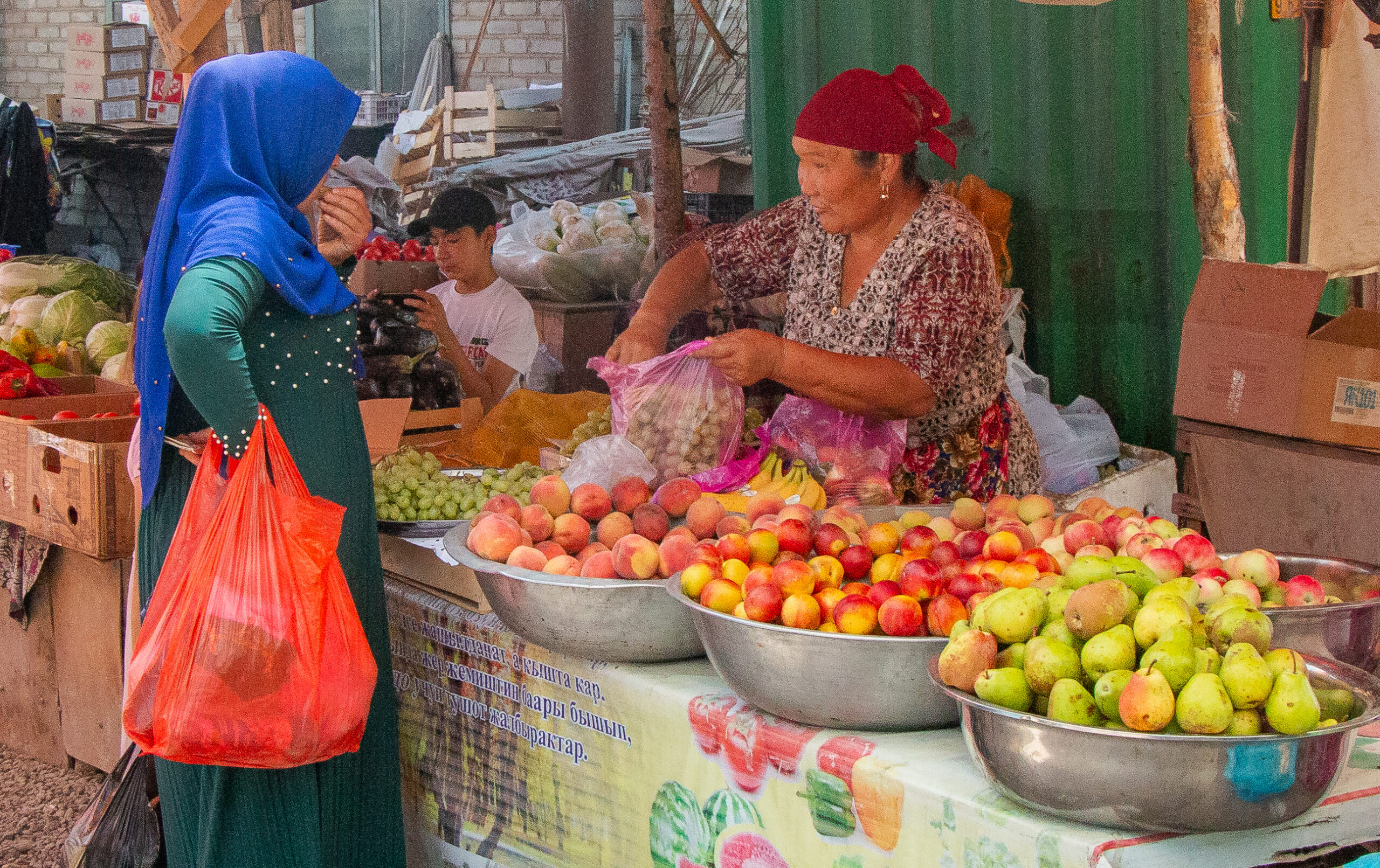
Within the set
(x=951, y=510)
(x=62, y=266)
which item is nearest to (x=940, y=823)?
(x=951, y=510)

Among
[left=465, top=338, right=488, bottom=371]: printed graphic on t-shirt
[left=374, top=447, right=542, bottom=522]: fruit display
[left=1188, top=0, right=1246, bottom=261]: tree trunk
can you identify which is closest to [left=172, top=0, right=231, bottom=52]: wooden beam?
[left=374, top=447, right=542, bottom=522]: fruit display

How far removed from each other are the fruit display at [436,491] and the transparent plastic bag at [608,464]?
0.19 metres

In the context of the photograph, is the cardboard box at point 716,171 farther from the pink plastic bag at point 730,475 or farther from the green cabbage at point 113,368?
the pink plastic bag at point 730,475

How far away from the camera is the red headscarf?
8.77 feet

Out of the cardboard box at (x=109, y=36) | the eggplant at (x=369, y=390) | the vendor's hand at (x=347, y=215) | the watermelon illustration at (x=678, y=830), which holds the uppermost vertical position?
the cardboard box at (x=109, y=36)

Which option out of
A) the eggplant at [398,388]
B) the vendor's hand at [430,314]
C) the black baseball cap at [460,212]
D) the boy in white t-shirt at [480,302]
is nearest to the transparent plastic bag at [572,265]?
the boy in white t-shirt at [480,302]

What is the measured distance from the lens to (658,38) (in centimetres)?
455

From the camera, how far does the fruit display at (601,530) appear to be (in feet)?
6.62

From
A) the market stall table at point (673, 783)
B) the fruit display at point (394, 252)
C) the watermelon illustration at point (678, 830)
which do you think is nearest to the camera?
the market stall table at point (673, 783)

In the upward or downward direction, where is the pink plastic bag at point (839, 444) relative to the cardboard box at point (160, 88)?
downward

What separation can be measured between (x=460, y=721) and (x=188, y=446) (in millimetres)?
767

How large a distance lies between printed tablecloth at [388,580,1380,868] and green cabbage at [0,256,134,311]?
4513 mm

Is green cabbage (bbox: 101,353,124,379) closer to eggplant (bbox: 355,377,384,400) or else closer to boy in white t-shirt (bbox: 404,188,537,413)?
boy in white t-shirt (bbox: 404,188,537,413)

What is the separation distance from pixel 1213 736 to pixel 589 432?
2.07 m
